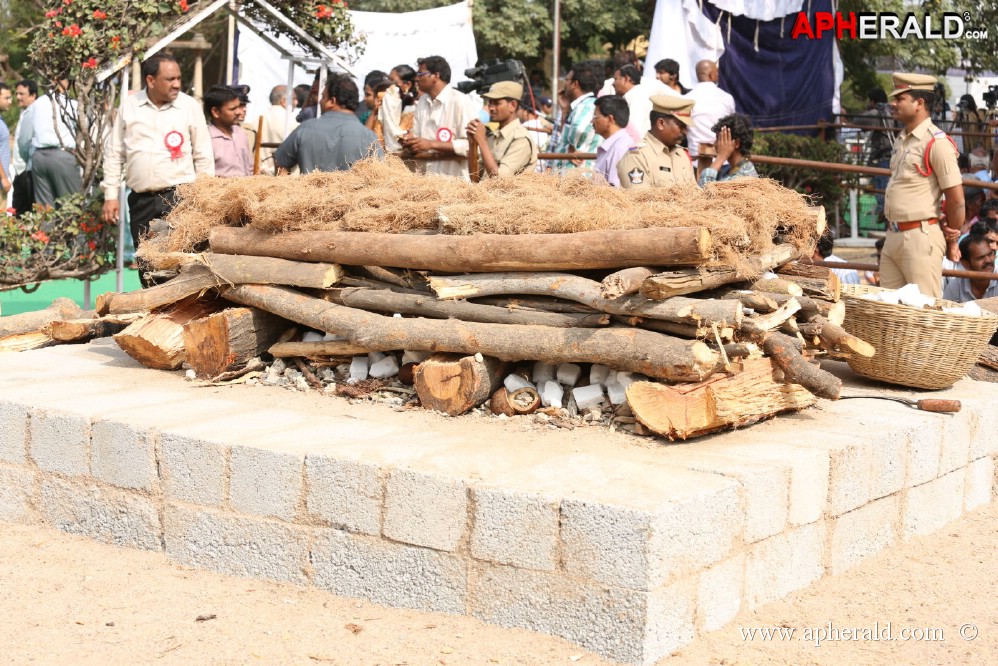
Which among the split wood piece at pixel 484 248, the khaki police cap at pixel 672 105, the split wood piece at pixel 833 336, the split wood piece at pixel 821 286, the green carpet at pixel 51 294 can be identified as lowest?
the green carpet at pixel 51 294

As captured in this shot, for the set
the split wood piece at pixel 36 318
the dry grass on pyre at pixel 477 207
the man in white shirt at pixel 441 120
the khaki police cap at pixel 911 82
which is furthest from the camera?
the man in white shirt at pixel 441 120

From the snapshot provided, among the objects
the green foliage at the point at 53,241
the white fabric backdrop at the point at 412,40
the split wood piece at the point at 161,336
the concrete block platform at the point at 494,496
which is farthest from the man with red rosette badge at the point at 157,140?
the white fabric backdrop at the point at 412,40

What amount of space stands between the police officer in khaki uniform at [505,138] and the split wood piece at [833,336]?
9.88 ft

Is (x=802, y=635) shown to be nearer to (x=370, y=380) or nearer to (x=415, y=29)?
(x=370, y=380)

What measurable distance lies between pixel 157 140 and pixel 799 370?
4.67 m

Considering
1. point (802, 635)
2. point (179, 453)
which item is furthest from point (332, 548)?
point (802, 635)

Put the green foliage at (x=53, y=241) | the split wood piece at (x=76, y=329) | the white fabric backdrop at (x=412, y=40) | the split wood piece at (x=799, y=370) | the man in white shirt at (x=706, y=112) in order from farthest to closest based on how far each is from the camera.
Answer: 1. the white fabric backdrop at (x=412, y=40)
2. the man in white shirt at (x=706, y=112)
3. the green foliage at (x=53, y=241)
4. the split wood piece at (x=76, y=329)
5. the split wood piece at (x=799, y=370)

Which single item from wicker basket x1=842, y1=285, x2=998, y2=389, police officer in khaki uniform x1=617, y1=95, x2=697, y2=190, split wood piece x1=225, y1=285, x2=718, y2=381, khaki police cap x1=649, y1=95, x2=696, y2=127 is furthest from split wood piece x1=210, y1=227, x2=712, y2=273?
khaki police cap x1=649, y1=95, x2=696, y2=127

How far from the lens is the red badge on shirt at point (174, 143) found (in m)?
7.15

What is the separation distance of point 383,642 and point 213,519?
106cm

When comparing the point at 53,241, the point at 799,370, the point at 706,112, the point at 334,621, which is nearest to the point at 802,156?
the point at 706,112

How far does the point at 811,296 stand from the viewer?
501cm

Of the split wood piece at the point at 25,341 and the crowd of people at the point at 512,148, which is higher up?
the crowd of people at the point at 512,148

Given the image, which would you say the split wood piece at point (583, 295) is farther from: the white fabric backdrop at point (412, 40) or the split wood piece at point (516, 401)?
the white fabric backdrop at point (412, 40)
